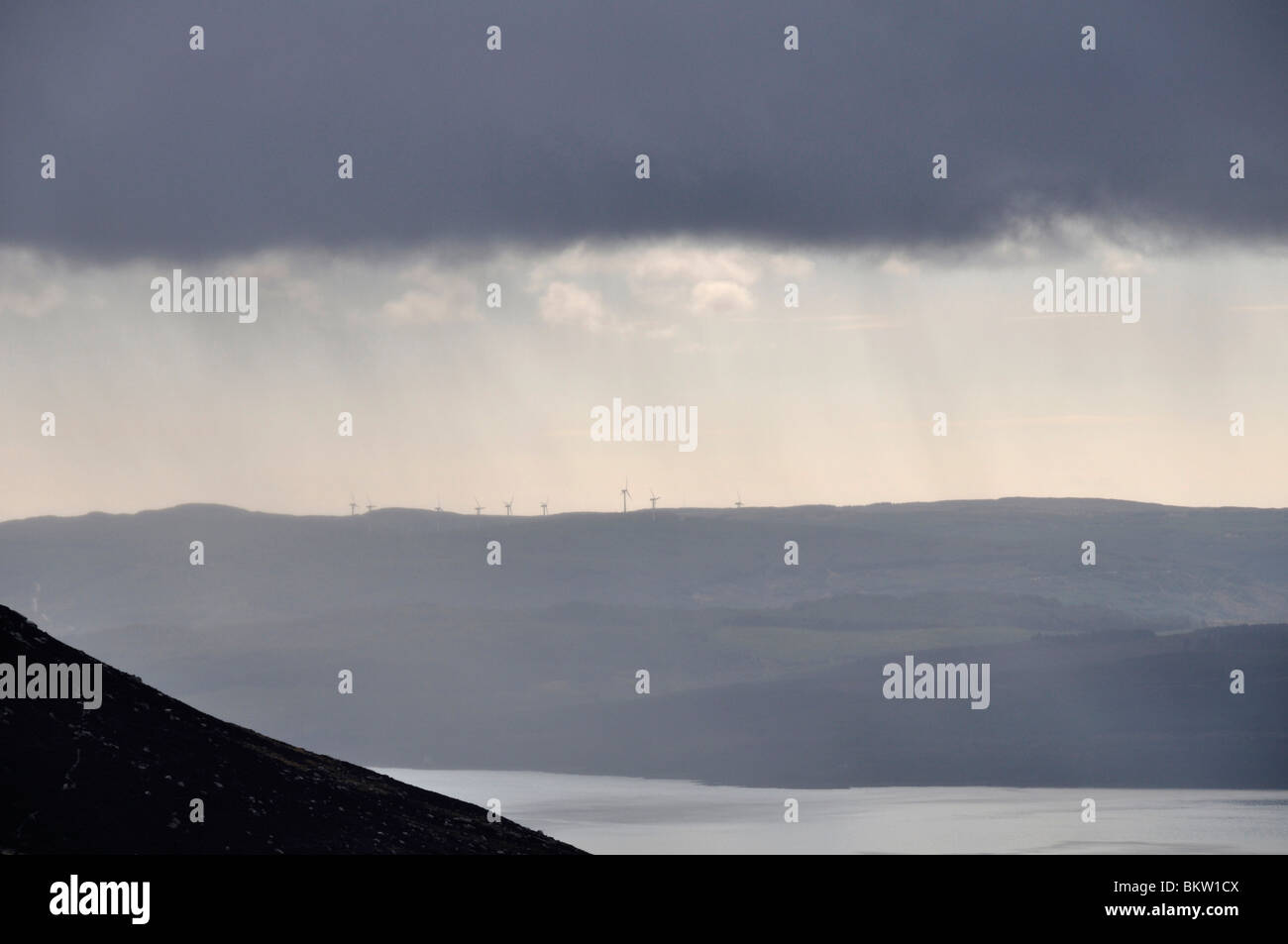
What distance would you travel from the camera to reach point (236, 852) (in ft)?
333
